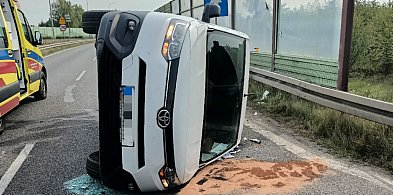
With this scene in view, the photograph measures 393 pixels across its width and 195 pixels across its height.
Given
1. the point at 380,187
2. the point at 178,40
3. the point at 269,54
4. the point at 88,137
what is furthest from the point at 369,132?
the point at 269,54

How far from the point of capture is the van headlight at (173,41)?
2875 millimetres

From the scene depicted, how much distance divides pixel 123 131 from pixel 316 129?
3.40m

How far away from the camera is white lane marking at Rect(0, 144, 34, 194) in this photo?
3.75m

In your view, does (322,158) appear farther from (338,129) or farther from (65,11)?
(65,11)

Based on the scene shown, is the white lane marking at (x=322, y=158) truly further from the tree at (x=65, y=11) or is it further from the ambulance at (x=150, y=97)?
the tree at (x=65, y=11)

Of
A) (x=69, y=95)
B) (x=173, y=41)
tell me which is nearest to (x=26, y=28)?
(x=69, y=95)

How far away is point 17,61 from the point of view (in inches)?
269

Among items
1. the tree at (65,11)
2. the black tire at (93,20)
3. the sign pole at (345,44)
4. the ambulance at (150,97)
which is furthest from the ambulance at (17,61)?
the tree at (65,11)

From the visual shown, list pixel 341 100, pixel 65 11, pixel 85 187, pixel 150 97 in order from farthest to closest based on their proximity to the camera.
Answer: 1. pixel 65 11
2. pixel 341 100
3. pixel 85 187
4. pixel 150 97

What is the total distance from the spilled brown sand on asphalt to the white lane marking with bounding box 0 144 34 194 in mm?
1814

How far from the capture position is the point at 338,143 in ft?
15.9

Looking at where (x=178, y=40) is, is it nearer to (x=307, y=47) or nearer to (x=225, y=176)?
(x=225, y=176)

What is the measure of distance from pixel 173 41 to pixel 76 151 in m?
2.57

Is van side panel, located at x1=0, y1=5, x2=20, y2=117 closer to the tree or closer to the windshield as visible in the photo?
the windshield
